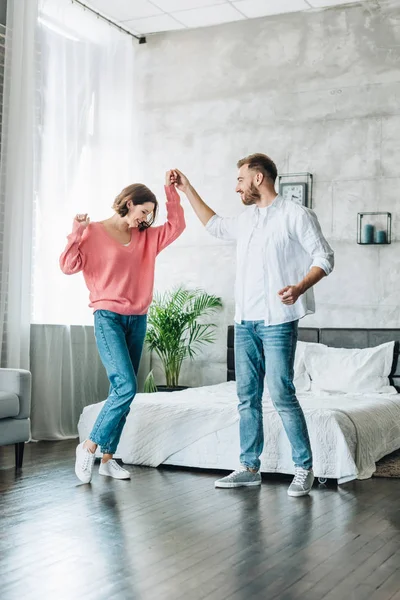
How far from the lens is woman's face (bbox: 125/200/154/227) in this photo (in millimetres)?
4367

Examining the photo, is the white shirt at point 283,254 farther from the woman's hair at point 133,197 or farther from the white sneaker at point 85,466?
the white sneaker at point 85,466

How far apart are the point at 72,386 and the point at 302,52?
11.0ft

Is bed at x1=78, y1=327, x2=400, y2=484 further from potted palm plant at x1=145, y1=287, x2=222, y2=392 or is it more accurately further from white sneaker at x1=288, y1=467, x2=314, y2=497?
potted palm plant at x1=145, y1=287, x2=222, y2=392

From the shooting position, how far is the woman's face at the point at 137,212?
437 centimetres

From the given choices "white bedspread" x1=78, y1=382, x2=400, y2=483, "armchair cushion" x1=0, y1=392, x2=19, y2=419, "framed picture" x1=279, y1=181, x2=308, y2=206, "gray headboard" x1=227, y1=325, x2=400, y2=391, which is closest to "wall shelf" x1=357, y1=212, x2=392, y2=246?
"framed picture" x1=279, y1=181, x2=308, y2=206

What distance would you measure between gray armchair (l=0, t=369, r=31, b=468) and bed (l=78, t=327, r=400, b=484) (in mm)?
430

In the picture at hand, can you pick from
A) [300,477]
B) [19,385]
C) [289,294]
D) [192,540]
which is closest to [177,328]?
[19,385]

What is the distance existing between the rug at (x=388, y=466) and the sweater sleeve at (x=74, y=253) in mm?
1994

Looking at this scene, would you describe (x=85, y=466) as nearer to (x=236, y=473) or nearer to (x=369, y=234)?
(x=236, y=473)

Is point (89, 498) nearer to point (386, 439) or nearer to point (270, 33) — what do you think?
point (386, 439)

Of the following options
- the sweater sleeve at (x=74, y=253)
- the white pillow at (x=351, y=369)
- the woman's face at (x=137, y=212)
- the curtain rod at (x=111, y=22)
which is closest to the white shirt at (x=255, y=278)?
the woman's face at (x=137, y=212)

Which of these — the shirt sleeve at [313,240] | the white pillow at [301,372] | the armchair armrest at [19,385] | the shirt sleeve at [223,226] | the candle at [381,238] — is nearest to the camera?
the shirt sleeve at [313,240]

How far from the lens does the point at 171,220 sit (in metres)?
4.43

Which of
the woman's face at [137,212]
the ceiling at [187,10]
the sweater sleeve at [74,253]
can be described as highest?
the ceiling at [187,10]
